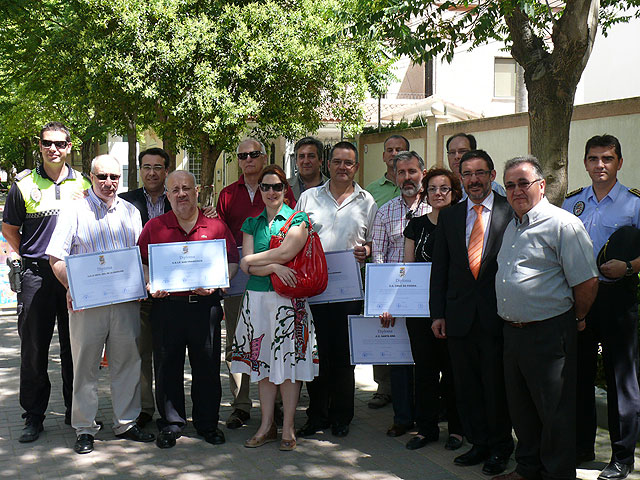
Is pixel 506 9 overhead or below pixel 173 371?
overhead

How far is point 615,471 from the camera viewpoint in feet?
17.2

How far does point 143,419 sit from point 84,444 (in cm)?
76

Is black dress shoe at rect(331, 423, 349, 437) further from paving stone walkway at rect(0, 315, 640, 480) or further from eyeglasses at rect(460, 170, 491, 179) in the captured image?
eyeglasses at rect(460, 170, 491, 179)

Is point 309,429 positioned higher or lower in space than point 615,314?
Result: lower

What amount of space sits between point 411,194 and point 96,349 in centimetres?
281

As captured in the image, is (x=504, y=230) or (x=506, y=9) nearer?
(x=504, y=230)

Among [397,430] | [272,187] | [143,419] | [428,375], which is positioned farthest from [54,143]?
[397,430]

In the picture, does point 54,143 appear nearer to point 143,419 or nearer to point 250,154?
point 250,154

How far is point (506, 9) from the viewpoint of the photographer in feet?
26.9

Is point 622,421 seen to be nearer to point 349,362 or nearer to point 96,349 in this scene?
point 349,362

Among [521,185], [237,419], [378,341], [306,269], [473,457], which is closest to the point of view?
[521,185]

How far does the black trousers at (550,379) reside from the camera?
488 cm

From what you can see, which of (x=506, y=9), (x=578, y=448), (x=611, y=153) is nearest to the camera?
(x=611, y=153)

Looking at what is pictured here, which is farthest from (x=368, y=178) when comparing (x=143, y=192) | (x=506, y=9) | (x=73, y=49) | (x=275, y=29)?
(x=143, y=192)
